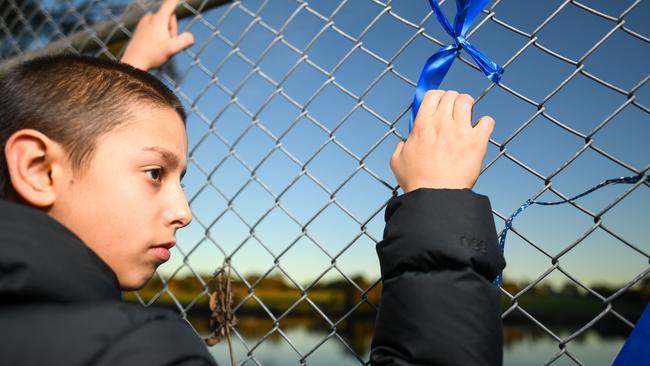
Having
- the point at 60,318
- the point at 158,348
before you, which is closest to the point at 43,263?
the point at 60,318

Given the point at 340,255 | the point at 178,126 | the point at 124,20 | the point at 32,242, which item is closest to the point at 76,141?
the point at 178,126

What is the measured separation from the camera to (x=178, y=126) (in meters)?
1.27

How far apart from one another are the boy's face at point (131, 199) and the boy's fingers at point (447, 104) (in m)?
0.60

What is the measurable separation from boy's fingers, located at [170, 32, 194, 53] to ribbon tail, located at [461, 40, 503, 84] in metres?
1.41

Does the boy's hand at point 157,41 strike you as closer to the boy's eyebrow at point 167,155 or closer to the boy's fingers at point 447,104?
the boy's eyebrow at point 167,155

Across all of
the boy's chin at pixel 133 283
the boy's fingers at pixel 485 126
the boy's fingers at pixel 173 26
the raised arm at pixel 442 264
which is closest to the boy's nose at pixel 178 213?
the boy's chin at pixel 133 283

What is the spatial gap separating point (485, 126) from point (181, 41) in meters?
1.55

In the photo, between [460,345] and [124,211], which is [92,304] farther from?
[460,345]

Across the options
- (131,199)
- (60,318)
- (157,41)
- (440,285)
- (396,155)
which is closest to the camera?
(60,318)

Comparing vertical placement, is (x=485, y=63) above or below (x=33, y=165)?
above

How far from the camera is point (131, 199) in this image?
3.75 feet

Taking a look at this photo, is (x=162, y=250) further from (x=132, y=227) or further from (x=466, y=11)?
(x=466, y=11)

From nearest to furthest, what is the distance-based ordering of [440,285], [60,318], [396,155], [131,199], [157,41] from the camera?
[60,318] → [440,285] → [131,199] → [396,155] → [157,41]

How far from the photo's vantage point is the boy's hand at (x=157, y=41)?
224 centimetres
